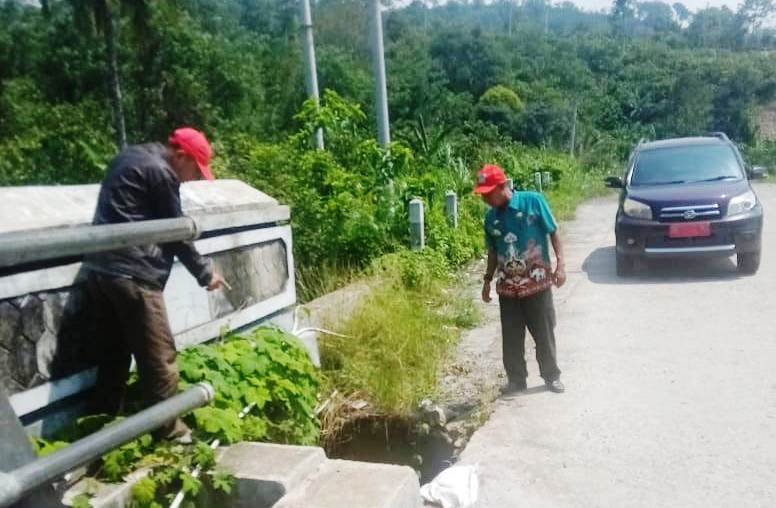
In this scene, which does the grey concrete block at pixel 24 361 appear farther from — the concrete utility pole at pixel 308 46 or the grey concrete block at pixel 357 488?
the concrete utility pole at pixel 308 46

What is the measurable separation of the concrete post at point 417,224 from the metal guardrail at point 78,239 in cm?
793

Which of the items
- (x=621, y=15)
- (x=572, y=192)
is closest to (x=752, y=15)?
(x=621, y=15)

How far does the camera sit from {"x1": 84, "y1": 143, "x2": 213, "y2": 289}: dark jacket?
3.60 m

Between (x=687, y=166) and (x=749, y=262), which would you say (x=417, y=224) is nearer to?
(x=687, y=166)

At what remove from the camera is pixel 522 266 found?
557 centimetres

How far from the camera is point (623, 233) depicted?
31.1ft

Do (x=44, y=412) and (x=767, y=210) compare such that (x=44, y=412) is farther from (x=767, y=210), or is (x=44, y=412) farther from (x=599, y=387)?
(x=767, y=210)

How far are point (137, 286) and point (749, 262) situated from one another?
8097 millimetres

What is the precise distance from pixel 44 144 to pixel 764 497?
24840 mm

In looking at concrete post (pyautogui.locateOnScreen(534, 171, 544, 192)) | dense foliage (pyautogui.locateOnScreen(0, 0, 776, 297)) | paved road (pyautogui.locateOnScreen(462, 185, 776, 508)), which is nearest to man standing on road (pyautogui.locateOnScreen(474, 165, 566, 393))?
paved road (pyautogui.locateOnScreen(462, 185, 776, 508))

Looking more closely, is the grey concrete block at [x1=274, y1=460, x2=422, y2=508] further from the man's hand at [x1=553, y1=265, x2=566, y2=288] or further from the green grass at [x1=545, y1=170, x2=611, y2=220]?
the green grass at [x1=545, y1=170, x2=611, y2=220]

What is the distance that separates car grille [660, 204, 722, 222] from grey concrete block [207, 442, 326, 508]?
6.84 metres

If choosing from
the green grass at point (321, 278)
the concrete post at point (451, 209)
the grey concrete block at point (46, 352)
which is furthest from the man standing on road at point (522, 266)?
the concrete post at point (451, 209)

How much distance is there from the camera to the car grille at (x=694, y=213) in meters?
9.02
